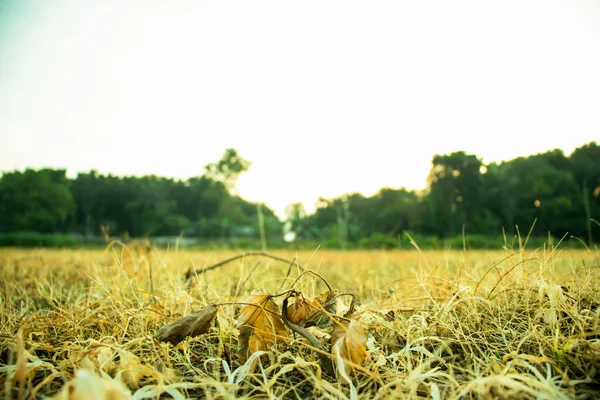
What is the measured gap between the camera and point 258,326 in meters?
0.84

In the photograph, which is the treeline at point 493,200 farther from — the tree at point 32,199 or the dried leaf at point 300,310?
the tree at point 32,199

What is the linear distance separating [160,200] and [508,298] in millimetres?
45717

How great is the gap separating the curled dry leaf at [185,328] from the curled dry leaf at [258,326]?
0.29 ft

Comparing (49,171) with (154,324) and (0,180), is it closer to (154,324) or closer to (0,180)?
(0,180)

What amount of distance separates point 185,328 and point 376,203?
43.7m

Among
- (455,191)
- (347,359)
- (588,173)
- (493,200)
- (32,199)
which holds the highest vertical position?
(32,199)

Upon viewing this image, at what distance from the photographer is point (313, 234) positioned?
42969 mm

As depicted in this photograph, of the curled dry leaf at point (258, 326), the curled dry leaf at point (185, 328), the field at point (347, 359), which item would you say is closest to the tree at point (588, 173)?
the field at point (347, 359)

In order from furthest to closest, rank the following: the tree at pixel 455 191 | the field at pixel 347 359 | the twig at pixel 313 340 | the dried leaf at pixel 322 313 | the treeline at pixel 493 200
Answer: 1. the tree at pixel 455 191
2. the treeline at pixel 493 200
3. the dried leaf at pixel 322 313
4. the twig at pixel 313 340
5. the field at pixel 347 359

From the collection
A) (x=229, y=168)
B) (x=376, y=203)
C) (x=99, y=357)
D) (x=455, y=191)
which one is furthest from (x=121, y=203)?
(x=99, y=357)

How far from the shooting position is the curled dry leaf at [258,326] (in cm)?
81

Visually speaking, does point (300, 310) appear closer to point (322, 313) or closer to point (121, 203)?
point (322, 313)

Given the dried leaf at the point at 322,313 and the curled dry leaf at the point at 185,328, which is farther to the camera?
the dried leaf at the point at 322,313

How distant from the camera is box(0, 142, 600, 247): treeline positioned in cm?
2323
